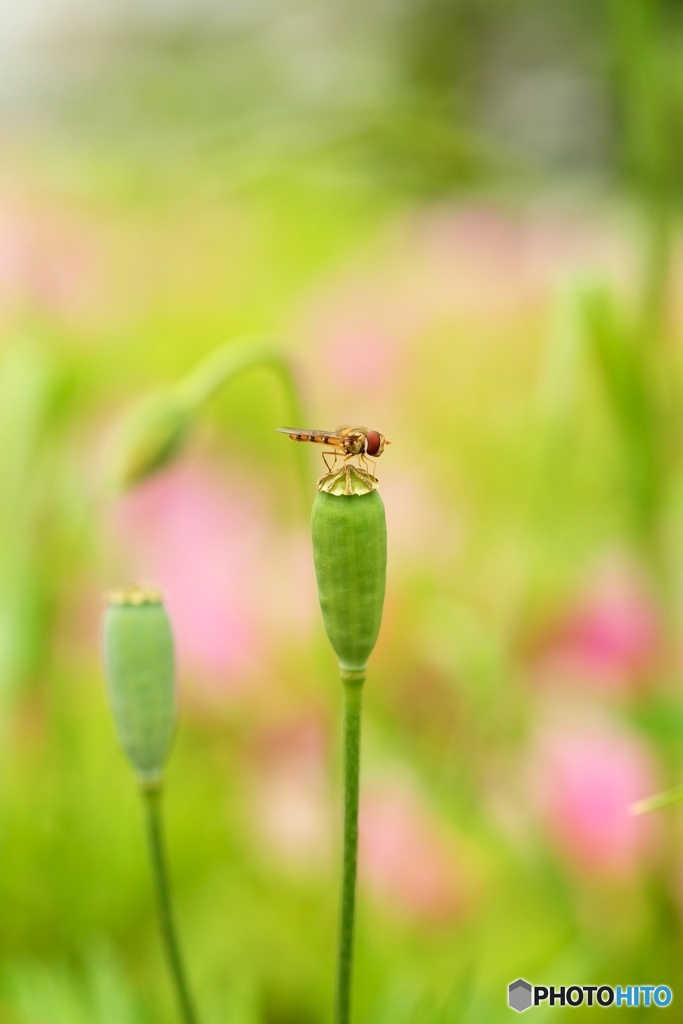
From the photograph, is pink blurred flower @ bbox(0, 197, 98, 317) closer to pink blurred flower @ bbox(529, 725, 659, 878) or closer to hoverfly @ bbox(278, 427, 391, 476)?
pink blurred flower @ bbox(529, 725, 659, 878)

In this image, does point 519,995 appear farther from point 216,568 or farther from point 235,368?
point 216,568

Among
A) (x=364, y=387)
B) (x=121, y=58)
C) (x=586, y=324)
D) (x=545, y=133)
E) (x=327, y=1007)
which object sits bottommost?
(x=327, y=1007)

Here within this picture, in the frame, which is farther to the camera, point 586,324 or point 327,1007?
point 327,1007

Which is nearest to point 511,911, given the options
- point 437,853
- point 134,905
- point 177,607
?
point 437,853

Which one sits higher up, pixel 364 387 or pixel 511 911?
pixel 364 387

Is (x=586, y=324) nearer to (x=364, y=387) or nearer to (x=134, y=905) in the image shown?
(x=134, y=905)

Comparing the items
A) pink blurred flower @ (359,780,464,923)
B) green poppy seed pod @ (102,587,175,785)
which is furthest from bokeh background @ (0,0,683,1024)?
green poppy seed pod @ (102,587,175,785)

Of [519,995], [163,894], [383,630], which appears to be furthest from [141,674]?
[383,630]

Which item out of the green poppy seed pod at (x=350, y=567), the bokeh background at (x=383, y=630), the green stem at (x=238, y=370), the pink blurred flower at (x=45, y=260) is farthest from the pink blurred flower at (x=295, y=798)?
the pink blurred flower at (x=45, y=260)

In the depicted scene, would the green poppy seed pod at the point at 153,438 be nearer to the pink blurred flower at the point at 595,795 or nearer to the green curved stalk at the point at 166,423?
the green curved stalk at the point at 166,423
